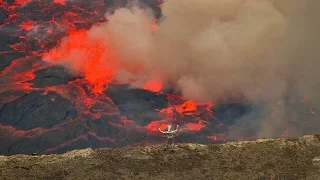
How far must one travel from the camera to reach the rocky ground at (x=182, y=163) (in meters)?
13.8

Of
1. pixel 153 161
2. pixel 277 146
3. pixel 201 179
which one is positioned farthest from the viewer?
pixel 277 146

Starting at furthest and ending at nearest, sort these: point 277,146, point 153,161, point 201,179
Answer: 1. point 277,146
2. point 153,161
3. point 201,179

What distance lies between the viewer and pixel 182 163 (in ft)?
48.4

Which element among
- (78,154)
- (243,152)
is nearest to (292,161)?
(243,152)

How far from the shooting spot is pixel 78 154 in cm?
1492

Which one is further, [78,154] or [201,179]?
[78,154]

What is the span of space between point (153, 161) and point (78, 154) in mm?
3062

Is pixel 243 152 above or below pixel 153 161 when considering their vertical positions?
above

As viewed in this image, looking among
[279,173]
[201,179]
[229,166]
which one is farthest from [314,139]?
[201,179]

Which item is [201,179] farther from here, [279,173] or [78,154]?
[78,154]

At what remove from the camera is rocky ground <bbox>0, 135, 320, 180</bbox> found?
13.8 m

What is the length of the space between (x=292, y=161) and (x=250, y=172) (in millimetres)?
2117

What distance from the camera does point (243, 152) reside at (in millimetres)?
15578

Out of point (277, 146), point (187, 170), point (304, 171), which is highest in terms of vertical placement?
point (277, 146)
